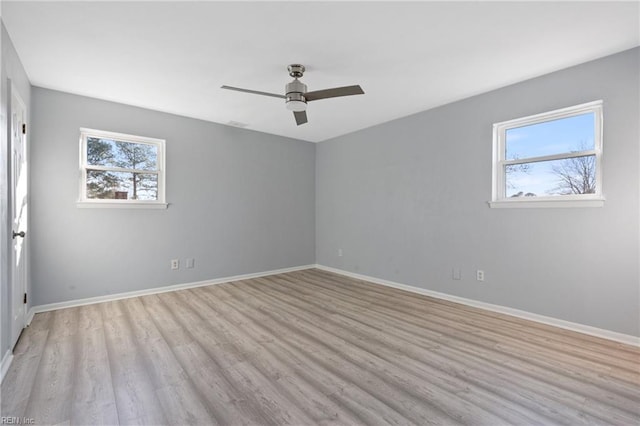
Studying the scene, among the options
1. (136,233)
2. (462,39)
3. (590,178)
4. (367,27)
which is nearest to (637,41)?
(590,178)

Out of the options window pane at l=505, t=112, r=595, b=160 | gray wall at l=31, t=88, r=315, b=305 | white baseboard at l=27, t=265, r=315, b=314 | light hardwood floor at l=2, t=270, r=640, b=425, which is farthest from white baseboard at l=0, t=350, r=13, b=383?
window pane at l=505, t=112, r=595, b=160

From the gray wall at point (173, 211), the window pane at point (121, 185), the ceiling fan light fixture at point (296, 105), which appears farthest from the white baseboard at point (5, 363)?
the ceiling fan light fixture at point (296, 105)

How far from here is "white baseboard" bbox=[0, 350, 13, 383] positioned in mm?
2074

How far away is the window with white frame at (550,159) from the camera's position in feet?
9.71

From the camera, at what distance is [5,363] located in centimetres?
218

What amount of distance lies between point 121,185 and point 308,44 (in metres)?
3.27

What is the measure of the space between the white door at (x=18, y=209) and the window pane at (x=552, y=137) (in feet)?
16.5

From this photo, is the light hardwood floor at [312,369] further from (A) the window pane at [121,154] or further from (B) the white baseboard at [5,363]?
(A) the window pane at [121,154]

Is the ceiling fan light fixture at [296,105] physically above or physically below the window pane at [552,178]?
above

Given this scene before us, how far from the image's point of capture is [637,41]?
2.56 meters

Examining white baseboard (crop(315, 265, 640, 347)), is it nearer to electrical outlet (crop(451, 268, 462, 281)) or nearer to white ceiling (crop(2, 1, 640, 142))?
electrical outlet (crop(451, 268, 462, 281))

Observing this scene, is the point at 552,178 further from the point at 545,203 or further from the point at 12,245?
the point at 12,245

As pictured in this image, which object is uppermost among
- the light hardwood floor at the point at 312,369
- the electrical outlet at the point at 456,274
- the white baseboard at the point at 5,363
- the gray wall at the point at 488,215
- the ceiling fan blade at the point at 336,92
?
the ceiling fan blade at the point at 336,92

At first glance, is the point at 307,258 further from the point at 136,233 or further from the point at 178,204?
the point at 136,233
